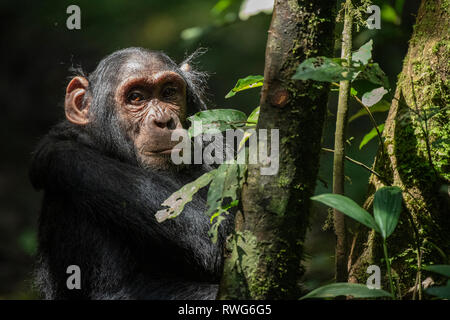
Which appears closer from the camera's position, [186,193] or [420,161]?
[186,193]

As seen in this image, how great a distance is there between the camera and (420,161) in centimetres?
249

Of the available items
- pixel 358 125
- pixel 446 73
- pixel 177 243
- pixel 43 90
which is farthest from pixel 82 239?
pixel 43 90

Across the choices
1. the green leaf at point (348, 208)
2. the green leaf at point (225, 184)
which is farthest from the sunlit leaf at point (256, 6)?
the green leaf at point (348, 208)

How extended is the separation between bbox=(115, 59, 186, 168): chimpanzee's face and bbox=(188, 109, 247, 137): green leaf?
2.88 ft

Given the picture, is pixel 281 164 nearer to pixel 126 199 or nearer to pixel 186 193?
pixel 186 193

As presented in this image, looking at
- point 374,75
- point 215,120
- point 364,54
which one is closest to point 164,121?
point 215,120

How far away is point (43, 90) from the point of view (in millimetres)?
9172

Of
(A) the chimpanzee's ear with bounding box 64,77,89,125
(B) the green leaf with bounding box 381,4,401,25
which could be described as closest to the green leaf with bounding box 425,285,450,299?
(A) the chimpanzee's ear with bounding box 64,77,89,125

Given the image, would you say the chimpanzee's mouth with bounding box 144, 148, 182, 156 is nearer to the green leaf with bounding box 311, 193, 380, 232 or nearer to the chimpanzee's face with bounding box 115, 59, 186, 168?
the chimpanzee's face with bounding box 115, 59, 186, 168

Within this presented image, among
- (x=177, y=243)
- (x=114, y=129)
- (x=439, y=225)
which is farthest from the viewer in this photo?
(x=114, y=129)

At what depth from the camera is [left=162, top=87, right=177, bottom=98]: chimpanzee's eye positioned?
11.5 ft

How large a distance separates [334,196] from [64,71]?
840 cm

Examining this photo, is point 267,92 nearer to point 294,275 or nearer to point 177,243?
point 294,275

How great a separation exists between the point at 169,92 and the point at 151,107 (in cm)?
23
